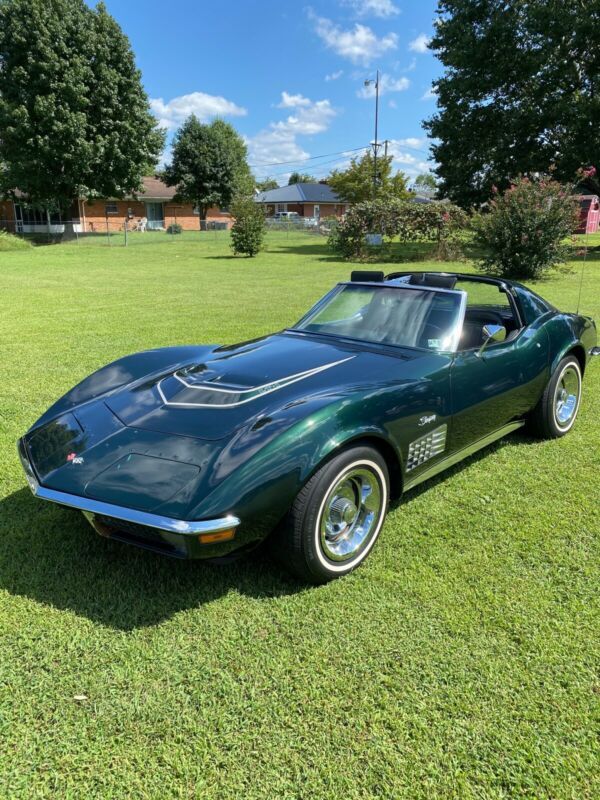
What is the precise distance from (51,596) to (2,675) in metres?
0.46

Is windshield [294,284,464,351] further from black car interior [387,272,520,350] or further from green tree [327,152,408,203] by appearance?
green tree [327,152,408,203]

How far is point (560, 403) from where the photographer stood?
4543 mm

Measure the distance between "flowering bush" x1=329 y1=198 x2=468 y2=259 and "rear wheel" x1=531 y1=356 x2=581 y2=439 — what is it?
17.9 m

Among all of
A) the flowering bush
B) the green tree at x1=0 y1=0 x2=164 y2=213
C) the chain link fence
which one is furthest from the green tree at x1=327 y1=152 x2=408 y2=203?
the flowering bush

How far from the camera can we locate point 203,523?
2201 millimetres

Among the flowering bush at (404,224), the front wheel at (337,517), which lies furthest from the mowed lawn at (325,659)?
the flowering bush at (404,224)

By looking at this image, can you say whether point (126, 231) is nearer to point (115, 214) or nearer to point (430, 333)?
point (115, 214)

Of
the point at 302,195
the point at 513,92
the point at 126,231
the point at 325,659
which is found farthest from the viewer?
the point at 302,195

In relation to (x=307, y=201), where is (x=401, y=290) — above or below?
below

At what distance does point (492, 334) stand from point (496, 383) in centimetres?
32

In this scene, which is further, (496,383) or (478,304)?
(478,304)

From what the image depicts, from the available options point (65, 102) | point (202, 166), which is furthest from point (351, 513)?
point (202, 166)

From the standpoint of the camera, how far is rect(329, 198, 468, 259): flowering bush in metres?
21.8

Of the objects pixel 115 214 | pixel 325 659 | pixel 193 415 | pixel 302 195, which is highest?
pixel 302 195
